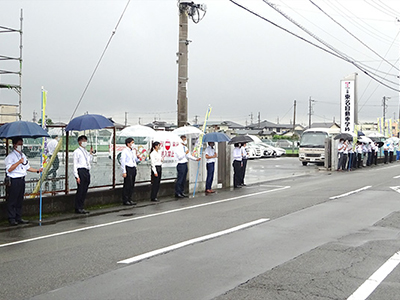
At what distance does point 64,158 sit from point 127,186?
6.48 ft

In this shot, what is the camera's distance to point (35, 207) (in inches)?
472

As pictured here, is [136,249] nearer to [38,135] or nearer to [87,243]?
[87,243]

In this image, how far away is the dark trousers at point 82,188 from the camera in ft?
40.2

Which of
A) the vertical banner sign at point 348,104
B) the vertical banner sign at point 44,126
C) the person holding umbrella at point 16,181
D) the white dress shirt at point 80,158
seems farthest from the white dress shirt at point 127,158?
the vertical banner sign at point 348,104

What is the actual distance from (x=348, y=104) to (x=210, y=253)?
2682cm

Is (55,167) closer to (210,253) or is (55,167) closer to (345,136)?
(210,253)

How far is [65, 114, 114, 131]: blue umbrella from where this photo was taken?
11953 mm

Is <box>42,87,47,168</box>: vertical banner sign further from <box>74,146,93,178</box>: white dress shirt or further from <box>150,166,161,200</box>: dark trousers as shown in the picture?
<box>150,166,161,200</box>: dark trousers

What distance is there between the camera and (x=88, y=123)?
12.0 metres

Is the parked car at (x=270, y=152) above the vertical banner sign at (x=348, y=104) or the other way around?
the other way around

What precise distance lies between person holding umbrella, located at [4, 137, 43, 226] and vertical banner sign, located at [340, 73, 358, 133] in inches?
982

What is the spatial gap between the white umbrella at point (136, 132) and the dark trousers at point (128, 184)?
1.09m

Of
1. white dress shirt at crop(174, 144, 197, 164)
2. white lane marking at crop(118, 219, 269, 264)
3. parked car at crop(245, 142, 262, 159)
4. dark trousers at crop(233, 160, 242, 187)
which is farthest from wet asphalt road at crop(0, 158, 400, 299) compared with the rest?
parked car at crop(245, 142, 262, 159)

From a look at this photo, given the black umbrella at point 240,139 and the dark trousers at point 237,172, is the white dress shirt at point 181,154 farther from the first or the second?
the dark trousers at point 237,172
